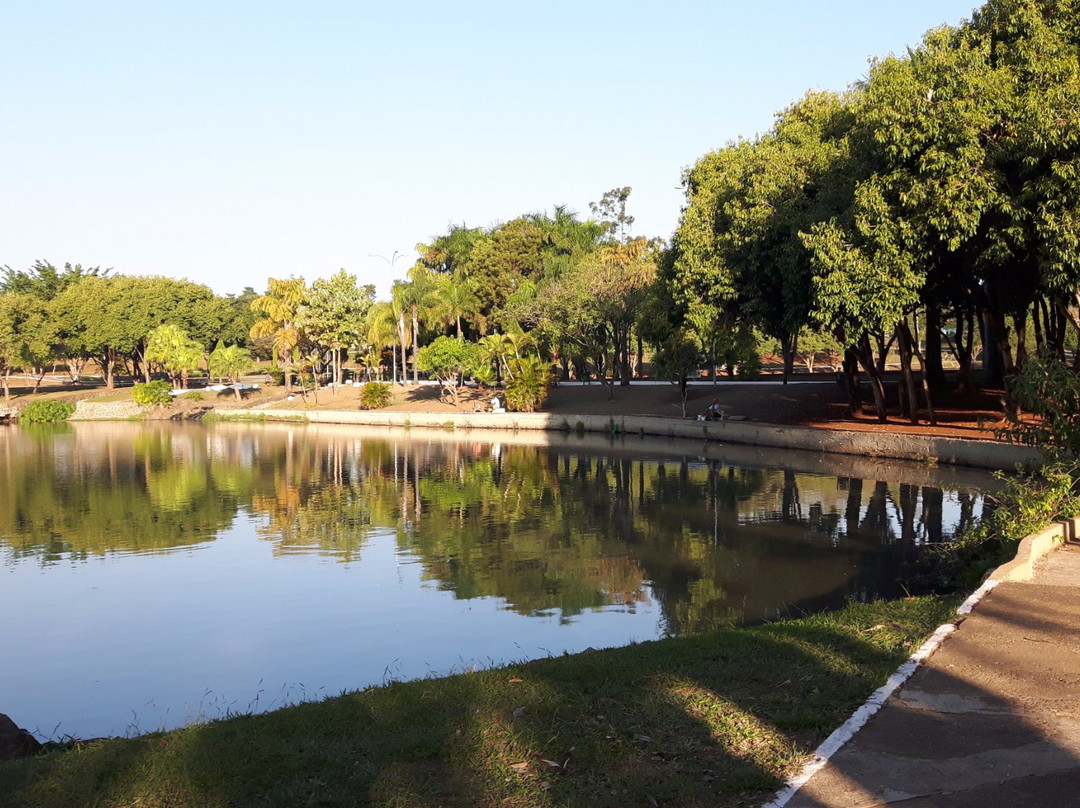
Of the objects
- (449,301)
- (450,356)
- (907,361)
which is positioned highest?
(449,301)

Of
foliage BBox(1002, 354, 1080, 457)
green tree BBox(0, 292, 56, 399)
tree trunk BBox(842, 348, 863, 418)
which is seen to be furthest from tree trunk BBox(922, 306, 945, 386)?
green tree BBox(0, 292, 56, 399)

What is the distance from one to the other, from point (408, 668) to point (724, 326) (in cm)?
3072

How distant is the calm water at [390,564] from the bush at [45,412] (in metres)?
38.7

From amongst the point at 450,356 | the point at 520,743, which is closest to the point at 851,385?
the point at 450,356

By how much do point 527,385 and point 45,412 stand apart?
3754 centimetres

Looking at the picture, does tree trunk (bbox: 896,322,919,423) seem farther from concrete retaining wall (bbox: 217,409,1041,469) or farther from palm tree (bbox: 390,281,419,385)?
palm tree (bbox: 390,281,419,385)

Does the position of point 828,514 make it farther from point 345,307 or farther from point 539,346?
point 345,307

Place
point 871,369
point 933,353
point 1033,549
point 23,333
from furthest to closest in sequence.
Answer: point 23,333 < point 933,353 < point 871,369 < point 1033,549

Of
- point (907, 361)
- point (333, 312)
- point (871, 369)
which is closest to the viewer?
point (907, 361)

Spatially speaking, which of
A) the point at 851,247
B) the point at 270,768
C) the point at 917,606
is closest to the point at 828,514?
the point at 851,247

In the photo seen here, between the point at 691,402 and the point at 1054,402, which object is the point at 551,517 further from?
the point at 691,402

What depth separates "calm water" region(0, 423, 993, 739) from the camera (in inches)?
477

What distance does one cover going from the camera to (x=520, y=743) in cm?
670

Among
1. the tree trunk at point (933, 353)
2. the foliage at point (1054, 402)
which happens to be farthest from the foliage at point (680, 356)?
the foliage at point (1054, 402)
